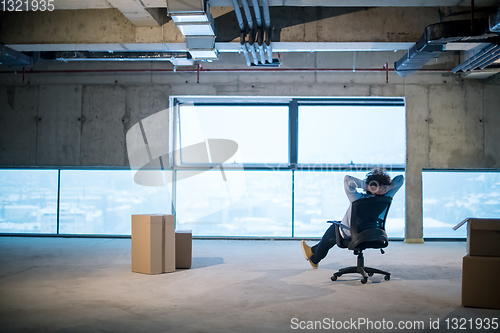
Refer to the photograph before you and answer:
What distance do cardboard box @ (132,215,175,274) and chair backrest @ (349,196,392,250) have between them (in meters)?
1.89

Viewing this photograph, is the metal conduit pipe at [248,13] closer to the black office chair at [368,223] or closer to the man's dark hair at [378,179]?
the man's dark hair at [378,179]

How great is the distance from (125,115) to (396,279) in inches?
225

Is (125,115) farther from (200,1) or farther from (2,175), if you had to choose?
(200,1)

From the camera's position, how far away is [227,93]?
777cm

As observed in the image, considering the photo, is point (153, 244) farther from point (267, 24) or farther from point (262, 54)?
point (262, 54)

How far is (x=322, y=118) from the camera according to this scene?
7.87 metres

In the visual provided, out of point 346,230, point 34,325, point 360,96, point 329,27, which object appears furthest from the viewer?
point 360,96

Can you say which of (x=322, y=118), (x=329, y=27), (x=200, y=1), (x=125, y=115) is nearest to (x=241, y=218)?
(x=322, y=118)

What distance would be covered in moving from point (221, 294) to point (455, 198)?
5.85 m

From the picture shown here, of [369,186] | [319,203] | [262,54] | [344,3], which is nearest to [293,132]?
[319,203]

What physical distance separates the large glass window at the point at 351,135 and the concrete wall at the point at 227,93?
11.7 inches

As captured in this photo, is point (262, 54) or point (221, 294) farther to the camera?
point (262, 54)

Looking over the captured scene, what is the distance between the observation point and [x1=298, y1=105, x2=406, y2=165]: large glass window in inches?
307

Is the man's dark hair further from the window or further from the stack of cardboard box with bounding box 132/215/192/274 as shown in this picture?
the window
